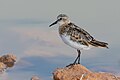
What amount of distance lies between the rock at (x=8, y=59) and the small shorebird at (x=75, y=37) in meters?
9.92

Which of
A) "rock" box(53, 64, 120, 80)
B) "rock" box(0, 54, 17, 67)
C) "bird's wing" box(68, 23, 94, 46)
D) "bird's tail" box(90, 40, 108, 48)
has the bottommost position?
"rock" box(53, 64, 120, 80)

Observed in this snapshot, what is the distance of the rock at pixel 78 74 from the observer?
1989 cm

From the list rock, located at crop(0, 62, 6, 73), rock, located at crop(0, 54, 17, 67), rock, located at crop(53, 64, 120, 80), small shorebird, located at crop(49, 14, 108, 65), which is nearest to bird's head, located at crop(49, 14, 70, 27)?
small shorebird, located at crop(49, 14, 108, 65)

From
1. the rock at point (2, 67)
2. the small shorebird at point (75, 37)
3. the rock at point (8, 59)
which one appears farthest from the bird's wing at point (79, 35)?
the rock at point (8, 59)

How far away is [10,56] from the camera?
31.8 meters

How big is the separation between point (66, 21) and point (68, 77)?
98.2 inches

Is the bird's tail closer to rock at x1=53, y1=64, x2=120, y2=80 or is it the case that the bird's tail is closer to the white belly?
the white belly

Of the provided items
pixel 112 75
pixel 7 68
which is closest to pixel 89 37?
pixel 112 75

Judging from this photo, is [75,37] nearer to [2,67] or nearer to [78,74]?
[78,74]

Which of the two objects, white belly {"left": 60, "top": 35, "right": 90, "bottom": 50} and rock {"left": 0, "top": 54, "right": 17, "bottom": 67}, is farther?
rock {"left": 0, "top": 54, "right": 17, "bottom": 67}

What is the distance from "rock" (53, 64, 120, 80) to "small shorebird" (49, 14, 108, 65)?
0.72 meters

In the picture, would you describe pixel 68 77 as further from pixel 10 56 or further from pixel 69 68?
pixel 10 56

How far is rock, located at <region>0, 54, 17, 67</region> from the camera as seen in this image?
31.3 metres

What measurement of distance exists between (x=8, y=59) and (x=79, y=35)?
34.5 ft
